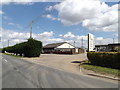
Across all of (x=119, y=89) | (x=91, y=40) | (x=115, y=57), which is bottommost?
(x=119, y=89)

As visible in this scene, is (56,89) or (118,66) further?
(118,66)

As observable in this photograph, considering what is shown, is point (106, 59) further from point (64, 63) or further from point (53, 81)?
point (53, 81)

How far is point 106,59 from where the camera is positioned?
55.4ft

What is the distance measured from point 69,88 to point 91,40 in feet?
47.4

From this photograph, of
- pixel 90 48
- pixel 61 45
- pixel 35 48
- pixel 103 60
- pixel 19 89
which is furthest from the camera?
pixel 61 45

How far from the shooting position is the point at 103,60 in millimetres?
17469

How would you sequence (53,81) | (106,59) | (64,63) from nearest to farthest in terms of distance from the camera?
(53,81) → (106,59) → (64,63)

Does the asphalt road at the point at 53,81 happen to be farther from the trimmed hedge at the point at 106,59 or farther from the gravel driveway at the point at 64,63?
the trimmed hedge at the point at 106,59

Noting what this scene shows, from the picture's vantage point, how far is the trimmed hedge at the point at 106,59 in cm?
1534

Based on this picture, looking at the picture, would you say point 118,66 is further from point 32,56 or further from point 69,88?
point 32,56

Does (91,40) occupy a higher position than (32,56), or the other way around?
(91,40)

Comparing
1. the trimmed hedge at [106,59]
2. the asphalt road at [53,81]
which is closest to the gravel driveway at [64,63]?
the trimmed hedge at [106,59]

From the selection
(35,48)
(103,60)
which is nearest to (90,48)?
(103,60)

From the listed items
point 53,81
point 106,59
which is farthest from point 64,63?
point 53,81
